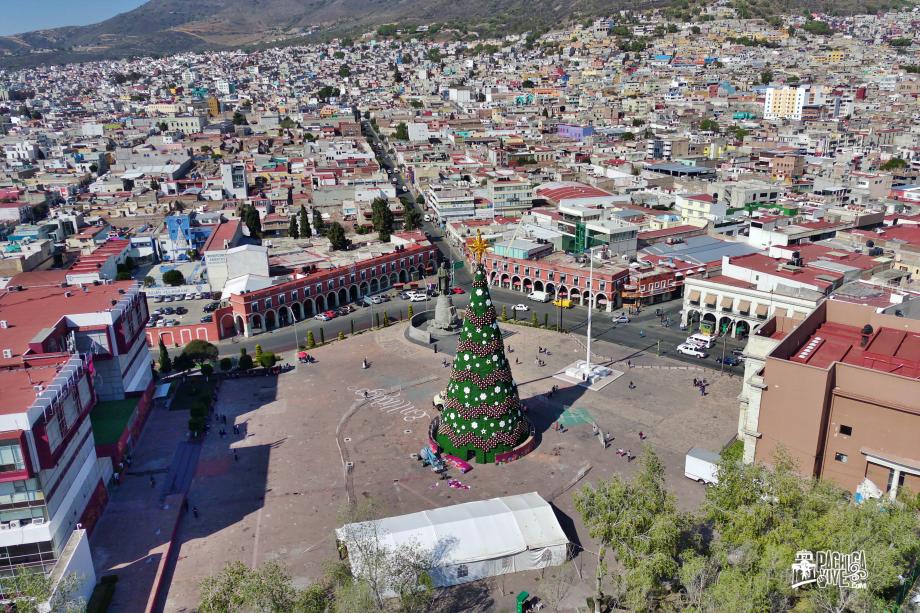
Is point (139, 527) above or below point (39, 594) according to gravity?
below

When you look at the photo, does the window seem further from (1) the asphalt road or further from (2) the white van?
(2) the white van

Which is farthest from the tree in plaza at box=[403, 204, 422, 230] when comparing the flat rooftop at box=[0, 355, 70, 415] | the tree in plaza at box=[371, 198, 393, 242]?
the flat rooftop at box=[0, 355, 70, 415]

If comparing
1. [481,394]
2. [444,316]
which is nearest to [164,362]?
[444,316]

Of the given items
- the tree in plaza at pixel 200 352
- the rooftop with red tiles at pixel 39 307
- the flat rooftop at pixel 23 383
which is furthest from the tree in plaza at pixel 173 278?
the flat rooftop at pixel 23 383

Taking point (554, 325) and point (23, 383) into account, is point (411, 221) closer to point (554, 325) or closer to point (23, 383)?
point (554, 325)

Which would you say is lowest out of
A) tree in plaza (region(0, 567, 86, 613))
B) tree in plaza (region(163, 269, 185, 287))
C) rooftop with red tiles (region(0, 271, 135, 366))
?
tree in plaza (region(163, 269, 185, 287))
